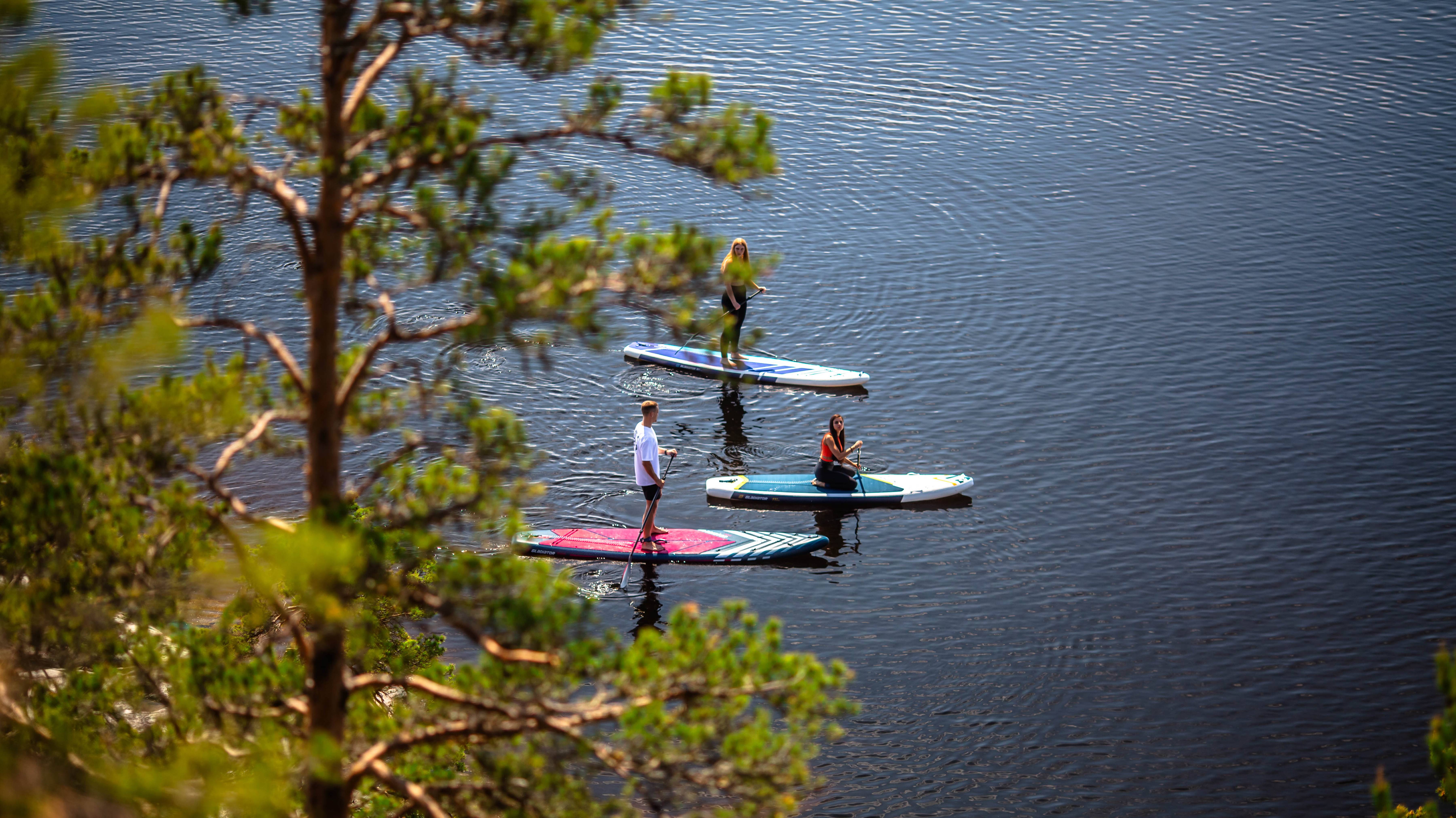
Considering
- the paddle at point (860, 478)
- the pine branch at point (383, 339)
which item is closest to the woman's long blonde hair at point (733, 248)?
the paddle at point (860, 478)

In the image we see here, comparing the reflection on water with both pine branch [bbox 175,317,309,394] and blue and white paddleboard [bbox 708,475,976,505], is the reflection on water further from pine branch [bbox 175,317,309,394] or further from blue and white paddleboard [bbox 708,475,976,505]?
pine branch [bbox 175,317,309,394]

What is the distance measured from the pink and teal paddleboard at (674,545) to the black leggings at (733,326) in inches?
190

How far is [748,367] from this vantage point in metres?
23.3

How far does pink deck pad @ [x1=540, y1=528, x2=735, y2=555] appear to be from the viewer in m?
18.2

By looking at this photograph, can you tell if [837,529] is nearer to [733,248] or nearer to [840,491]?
[840,491]

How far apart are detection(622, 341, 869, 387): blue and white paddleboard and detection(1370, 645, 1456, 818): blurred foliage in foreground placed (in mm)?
14065

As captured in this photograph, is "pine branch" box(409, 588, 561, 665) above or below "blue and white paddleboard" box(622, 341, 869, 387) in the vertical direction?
above

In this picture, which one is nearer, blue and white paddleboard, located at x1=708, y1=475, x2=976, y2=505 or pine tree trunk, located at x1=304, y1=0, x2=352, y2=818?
pine tree trunk, located at x1=304, y1=0, x2=352, y2=818

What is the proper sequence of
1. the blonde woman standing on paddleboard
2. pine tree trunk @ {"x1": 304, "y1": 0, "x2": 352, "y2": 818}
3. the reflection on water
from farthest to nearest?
the blonde woman standing on paddleboard, the reflection on water, pine tree trunk @ {"x1": 304, "y1": 0, "x2": 352, "y2": 818}

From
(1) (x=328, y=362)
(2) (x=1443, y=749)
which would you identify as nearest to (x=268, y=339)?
(1) (x=328, y=362)

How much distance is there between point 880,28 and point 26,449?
112 feet

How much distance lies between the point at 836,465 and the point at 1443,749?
11255mm

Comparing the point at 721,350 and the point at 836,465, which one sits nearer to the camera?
the point at 836,465

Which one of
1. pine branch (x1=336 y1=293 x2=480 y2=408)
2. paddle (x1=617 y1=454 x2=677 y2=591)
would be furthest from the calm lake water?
pine branch (x1=336 y1=293 x2=480 y2=408)
